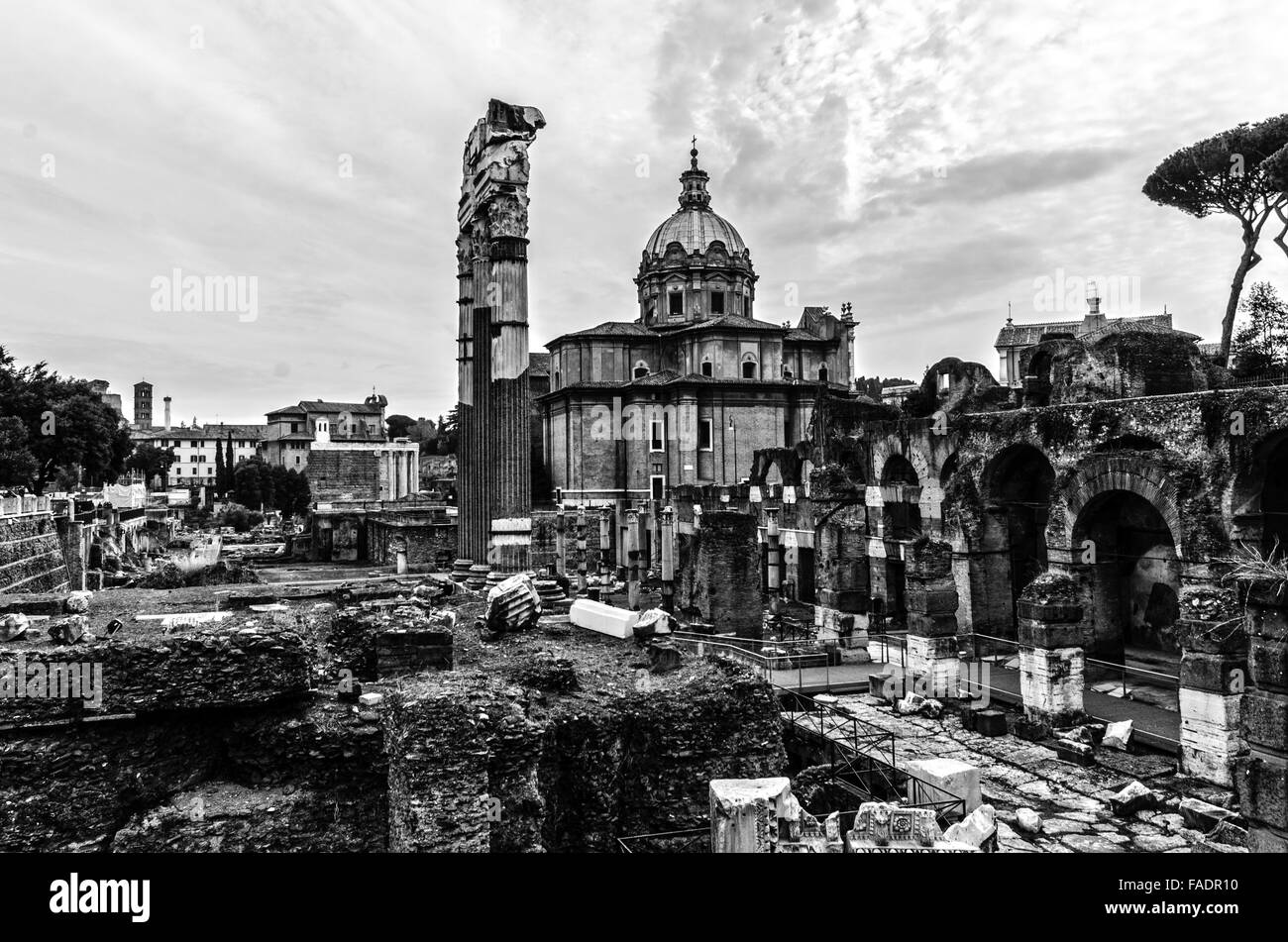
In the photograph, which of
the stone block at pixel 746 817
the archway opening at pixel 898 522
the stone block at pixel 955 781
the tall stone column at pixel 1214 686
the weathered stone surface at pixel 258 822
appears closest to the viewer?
the stone block at pixel 746 817

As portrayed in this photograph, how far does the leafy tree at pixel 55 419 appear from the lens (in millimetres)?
30625

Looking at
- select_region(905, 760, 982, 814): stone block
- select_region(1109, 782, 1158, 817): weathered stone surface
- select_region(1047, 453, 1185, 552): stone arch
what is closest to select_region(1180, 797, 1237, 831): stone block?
select_region(1109, 782, 1158, 817): weathered stone surface

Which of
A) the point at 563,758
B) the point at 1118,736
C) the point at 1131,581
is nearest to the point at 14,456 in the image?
the point at 563,758

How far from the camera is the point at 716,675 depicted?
269 inches

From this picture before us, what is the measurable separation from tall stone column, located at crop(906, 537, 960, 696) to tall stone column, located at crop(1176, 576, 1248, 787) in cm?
366

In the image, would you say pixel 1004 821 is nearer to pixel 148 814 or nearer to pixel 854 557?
pixel 148 814

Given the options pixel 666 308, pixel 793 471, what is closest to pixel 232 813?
pixel 793 471

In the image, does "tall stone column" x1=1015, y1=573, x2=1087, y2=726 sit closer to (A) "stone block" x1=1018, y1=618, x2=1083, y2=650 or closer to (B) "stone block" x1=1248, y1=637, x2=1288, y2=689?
(A) "stone block" x1=1018, y1=618, x2=1083, y2=650

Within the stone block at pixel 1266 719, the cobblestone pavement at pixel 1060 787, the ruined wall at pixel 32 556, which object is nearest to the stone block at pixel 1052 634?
the cobblestone pavement at pixel 1060 787

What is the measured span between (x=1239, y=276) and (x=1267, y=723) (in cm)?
2901

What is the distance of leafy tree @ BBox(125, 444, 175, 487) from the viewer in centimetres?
7256

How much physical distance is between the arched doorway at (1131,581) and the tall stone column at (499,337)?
33.6 feet

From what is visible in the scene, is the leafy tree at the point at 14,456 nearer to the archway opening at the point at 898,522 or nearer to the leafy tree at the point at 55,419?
the leafy tree at the point at 55,419
